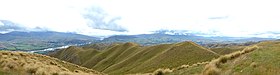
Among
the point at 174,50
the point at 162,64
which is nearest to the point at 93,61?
the point at 174,50

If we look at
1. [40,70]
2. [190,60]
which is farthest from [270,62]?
[190,60]

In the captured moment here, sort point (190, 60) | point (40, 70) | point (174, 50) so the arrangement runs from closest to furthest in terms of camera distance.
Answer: point (40, 70), point (190, 60), point (174, 50)

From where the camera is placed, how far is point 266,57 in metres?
18.4

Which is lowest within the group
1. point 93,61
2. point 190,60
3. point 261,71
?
point 93,61

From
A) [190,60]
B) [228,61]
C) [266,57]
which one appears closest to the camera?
[266,57]

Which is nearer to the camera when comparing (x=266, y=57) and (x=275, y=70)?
(x=275, y=70)

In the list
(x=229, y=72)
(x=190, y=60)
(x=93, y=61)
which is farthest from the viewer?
(x=93, y=61)

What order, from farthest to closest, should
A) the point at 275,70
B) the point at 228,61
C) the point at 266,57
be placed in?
1. the point at 228,61
2. the point at 266,57
3. the point at 275,70

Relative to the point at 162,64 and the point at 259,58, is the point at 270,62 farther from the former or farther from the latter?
the point at 162,64

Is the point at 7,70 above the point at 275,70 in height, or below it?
below

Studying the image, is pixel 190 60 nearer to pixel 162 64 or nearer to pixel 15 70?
pixel 162 64

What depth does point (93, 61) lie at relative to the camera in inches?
6895

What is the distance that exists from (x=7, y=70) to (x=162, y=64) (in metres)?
61.8

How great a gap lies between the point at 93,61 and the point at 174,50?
8388 cm
